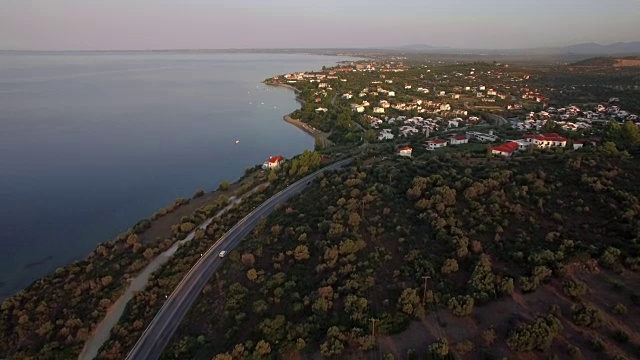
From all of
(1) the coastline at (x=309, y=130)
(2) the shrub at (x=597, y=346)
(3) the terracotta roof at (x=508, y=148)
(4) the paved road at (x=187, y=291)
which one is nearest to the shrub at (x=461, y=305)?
(2) the shrub at (x=597, y=346)

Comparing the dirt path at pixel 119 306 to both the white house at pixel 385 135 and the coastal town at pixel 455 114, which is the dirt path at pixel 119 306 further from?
the white house at pixel 385 135

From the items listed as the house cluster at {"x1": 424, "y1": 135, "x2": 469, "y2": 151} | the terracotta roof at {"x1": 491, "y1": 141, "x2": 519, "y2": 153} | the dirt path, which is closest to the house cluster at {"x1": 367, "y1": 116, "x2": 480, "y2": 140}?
the house cluster at {"x1": 424, "y1": 135, "x2": 469, "y2": 151}

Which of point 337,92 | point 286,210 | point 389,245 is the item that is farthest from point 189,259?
point 337,92

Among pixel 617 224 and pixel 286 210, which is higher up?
pixel 617 224

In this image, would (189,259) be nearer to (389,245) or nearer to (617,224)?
(389,245)

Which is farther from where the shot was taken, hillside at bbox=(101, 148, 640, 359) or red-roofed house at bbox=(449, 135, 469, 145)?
red-roofed house at bbox=(449, 135, 469, 145)

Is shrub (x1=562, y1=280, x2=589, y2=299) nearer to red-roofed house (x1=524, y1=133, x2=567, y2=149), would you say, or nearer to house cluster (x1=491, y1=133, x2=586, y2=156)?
house cluster (x1=491, y1=133, x2=586, y2=156)
